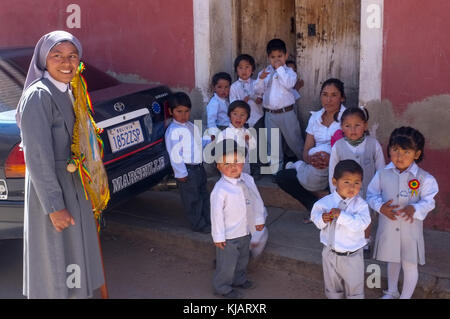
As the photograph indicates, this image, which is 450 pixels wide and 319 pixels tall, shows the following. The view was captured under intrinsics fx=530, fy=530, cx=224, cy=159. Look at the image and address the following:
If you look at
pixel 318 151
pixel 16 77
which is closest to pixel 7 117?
pixel 16 77

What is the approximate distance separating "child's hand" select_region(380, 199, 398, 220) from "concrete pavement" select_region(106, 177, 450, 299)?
0.65m

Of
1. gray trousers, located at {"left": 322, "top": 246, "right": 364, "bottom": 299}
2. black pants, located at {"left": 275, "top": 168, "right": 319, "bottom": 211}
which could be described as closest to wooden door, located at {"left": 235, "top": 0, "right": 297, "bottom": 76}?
black pants, located at {"left": 275, "top": 168, "right": 319, "bottom": 211}

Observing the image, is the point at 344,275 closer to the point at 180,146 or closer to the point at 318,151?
the point at 318,151

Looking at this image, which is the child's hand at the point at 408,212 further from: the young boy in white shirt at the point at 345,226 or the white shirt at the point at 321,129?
the white shirt at the point at 321,129

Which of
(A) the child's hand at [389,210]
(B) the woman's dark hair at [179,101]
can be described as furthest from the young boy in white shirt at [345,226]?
(B) the woman's dark hair at [179,101]

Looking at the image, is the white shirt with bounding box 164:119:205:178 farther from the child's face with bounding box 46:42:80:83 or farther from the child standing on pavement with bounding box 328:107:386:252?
the child's face with bounding box 46:42:80:83

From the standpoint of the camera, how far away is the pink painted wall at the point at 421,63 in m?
4.28

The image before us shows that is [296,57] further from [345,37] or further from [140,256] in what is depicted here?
[140,256]

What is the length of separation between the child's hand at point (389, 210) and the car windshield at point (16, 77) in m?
2.69

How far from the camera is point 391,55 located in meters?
4.48

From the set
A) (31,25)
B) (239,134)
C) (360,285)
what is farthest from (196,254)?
(31,25)

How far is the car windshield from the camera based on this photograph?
416 cm

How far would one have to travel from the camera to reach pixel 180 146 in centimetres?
446

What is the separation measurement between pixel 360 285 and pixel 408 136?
1014 mm
